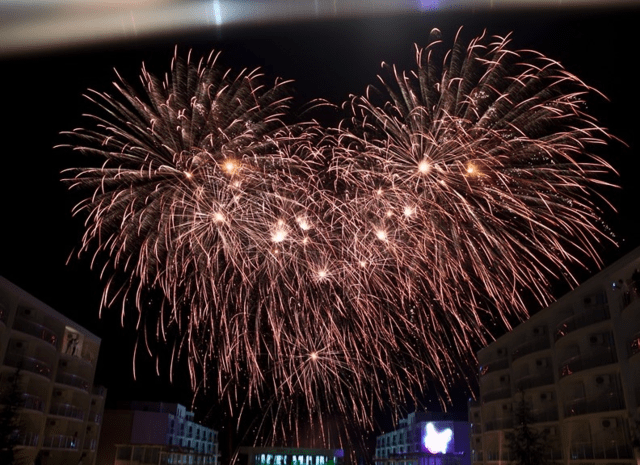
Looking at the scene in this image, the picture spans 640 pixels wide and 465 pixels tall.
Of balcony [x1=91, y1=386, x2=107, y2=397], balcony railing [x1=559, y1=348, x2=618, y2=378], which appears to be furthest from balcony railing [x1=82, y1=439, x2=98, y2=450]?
balcony railing [x1=559, y1=348, x2=618, y2=378]

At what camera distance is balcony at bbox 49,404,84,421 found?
124ft

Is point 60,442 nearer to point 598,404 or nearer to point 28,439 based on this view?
point 28,439

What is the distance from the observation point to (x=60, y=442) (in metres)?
38.3

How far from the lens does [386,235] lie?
68.2ft

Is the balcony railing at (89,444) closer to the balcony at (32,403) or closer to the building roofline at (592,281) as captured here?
the balcony at (32,403)

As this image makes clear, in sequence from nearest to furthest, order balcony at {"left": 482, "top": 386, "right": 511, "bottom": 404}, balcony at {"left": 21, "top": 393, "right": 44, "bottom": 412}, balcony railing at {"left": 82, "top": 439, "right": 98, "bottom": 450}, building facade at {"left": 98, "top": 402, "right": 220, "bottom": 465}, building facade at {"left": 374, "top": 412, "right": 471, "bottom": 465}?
1. balcony at {"left": 21, "top": 393, "right": 44, "bottom": 412}
2. balcony at {"left": 482, "top": 386, "right": 511, "bottom": 404}
3. balcony railing at {"left": 82, "top": 439, "right": 98, "bottom": 450}
4. building facade at {"left": 98, "top": 402, "right": 220, "bottom": 465}
5. building facade at {"left": 374, "top": 412, "right": 471, "bottom": 465}

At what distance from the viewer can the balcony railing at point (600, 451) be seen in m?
24.5

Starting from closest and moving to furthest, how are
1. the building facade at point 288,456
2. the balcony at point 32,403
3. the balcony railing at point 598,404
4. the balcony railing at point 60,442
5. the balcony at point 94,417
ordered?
the balcony railing at point 598,404 < the balcony at point 32,403 < the balcony railing at point 60,442 < the balcony at point 94,417 < the building facade at point 288,456

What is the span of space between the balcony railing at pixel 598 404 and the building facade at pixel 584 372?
42mm

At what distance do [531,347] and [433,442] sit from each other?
38.4 metres

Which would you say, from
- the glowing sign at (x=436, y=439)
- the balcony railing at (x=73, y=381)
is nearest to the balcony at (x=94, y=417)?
the balcony railing at (x=73, y=381)

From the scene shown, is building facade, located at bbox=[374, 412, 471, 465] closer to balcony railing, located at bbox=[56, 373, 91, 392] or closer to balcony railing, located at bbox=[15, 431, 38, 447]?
balcony railing, located at bbox=[56, 373, 91, 392]

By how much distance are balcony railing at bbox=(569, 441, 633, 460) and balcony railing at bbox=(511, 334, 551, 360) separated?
19.9ft

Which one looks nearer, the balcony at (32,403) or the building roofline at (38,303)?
the building roofline at (38,303)
